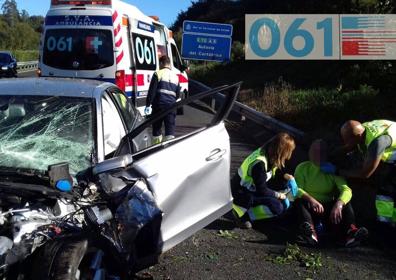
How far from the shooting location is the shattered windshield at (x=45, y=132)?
384 cm

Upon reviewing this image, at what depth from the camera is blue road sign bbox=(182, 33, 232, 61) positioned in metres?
15.5

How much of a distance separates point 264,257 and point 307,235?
20.5 inches

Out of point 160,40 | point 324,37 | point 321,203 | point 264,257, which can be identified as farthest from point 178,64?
point 264,257

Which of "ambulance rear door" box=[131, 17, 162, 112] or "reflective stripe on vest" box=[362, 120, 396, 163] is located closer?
"reflective stripe on vest" box=[362, 120, 396, 163]

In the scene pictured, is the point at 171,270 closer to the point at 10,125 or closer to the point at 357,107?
the point at 10,125

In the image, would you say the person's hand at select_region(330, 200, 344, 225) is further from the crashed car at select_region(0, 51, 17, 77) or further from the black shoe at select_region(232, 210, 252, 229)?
the crashed car at select_region(0, 51, 17, 77)

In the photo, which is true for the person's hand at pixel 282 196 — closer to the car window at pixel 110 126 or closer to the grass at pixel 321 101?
the car window at pixel 110 126

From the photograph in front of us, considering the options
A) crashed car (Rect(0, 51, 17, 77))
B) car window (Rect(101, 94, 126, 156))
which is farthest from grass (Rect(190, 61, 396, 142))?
crashed car (Rect(0, 51, 17, 77))

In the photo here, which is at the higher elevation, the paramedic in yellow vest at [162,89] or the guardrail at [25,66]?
the guardrail at [25,66]

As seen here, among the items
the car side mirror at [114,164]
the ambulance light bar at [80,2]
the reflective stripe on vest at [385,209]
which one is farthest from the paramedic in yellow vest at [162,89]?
the car side mirror at [114,164]

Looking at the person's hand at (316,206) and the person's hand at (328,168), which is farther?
the person's hand at (328,168)

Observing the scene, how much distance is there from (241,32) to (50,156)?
31.2 m

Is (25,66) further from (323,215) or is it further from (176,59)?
(323,215)

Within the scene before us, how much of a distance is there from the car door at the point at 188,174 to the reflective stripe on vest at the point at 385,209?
1.84m
